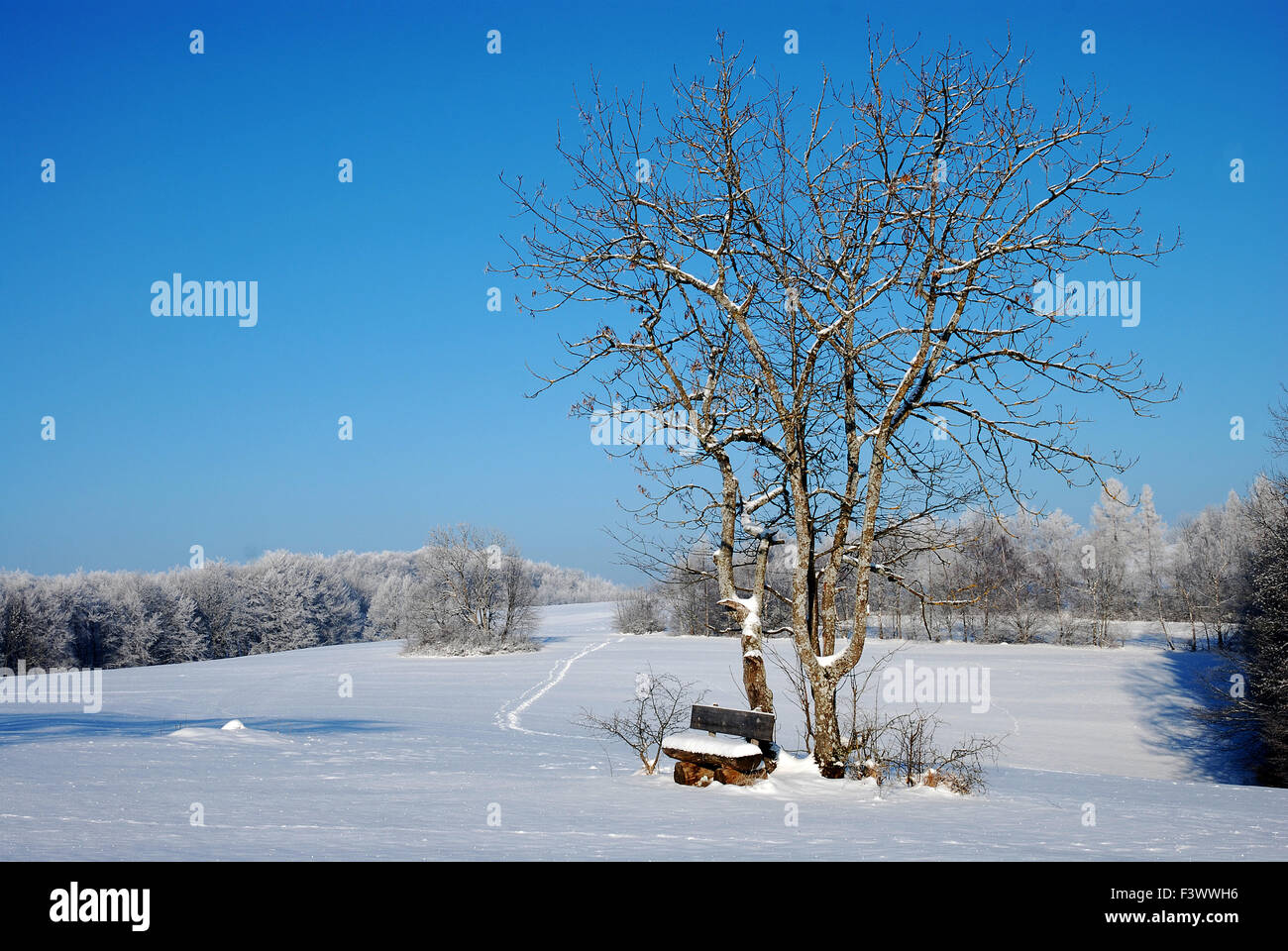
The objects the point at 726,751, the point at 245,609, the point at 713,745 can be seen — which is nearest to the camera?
the point at 726,751

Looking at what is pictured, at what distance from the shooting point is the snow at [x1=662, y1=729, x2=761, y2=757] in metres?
8.73

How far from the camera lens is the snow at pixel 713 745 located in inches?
344

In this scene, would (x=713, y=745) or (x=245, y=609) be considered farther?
(x=245, y=609)

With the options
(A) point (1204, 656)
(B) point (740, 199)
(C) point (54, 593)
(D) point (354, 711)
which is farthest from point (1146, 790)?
(C) point (54, 593)

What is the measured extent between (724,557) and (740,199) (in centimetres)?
424

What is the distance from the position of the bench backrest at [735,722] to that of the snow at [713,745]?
0.35 feet

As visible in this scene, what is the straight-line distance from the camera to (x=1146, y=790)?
12406mm

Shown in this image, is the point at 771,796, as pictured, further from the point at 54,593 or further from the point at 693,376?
the point at 54,593

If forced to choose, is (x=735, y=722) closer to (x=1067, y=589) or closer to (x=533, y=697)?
(x=533, y=697)

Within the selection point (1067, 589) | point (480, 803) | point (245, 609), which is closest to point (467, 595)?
point (245, 609)

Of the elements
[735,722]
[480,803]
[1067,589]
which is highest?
[735,722]

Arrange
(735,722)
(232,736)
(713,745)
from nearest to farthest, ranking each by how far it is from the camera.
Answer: (713,745) → (735,722) → (232,736)

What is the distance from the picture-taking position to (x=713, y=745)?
348 inches

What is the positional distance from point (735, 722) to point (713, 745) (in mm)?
364
